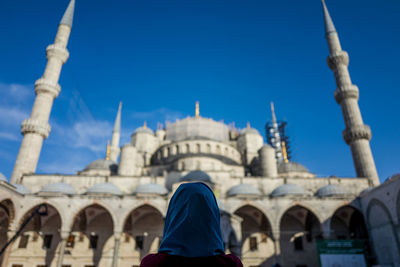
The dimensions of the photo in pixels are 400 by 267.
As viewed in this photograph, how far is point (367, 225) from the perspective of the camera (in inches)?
760

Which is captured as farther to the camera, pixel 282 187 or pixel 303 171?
pixel 303 171

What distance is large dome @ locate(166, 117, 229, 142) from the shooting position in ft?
111

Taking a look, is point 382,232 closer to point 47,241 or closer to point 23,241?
point 47,241

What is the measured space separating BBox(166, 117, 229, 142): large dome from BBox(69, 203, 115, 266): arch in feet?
45.2

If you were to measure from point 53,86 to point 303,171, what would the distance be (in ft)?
85.0

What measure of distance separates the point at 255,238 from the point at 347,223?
23.5 feet

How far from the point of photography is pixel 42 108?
981 inches

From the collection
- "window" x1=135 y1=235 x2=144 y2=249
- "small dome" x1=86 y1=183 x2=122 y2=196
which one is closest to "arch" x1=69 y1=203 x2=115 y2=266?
"small dome" x1=86 y1=183 x2=122 y2=196

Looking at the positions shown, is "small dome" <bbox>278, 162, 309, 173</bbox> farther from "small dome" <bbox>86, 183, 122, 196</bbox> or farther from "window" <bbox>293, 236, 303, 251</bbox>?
"small dome" <bbox>86, 183, 122, 196</bbox>

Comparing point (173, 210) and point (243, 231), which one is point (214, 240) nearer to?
point (173, 210)

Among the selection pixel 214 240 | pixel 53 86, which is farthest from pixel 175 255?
pixel 53 86

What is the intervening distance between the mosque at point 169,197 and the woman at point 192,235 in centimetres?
1576

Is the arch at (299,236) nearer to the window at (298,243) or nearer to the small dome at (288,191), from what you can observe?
the window at (298,243)

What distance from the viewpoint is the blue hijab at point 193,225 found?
1345 mm
